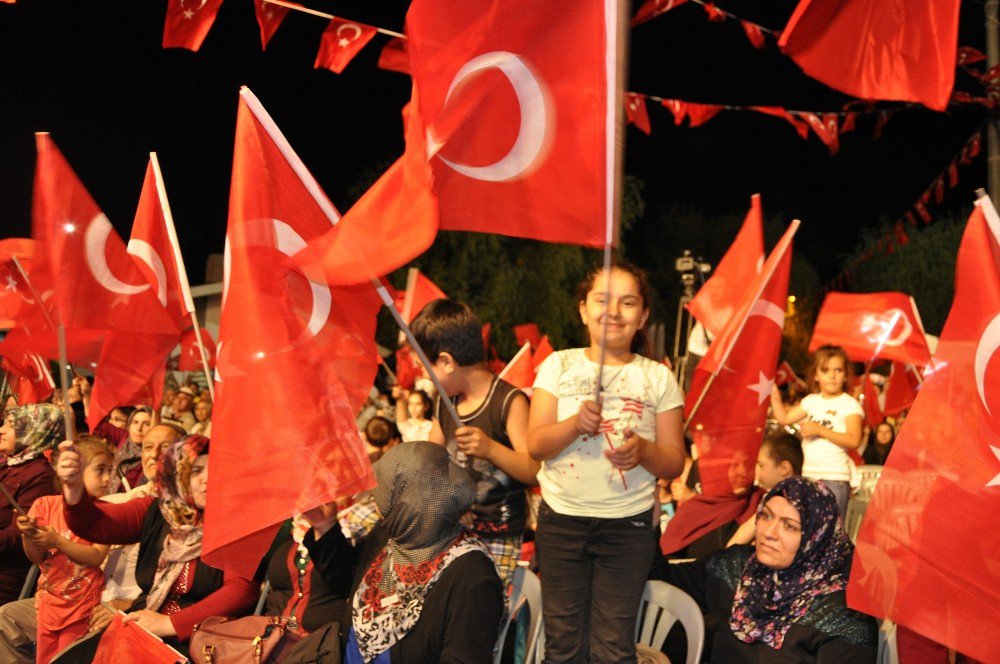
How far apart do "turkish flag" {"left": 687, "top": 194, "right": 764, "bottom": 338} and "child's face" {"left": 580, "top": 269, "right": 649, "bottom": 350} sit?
359 cm

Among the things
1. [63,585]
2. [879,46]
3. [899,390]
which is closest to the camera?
[63,585]

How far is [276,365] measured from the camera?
376cm

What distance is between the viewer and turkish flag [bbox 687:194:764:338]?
289 inches

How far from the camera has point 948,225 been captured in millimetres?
46500

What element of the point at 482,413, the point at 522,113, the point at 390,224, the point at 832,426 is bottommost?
the point at 832,426

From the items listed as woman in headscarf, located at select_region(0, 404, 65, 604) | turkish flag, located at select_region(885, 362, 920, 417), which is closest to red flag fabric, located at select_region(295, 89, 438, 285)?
woman in headscarf, located at select_region(0, 404, 65, 604)

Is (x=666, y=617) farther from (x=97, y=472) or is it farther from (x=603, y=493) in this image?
(x=97, y=472)

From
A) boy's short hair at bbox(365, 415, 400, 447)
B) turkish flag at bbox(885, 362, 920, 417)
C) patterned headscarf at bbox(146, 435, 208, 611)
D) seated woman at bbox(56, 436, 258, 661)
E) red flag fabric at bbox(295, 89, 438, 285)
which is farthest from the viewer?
turkish flag at bbox(885, 362, 920, 417)

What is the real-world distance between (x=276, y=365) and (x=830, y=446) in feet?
14.0

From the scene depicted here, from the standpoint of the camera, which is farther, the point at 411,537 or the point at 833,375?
the point at 833,375

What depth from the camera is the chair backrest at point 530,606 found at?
4.15m

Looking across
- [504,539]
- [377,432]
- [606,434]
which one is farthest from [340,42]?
[606,434]

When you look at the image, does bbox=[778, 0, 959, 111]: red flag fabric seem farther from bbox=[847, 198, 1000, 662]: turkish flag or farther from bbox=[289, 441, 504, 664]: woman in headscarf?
bbox=[289, 441, 504, 664]: woman in headscarf

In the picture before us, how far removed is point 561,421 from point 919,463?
1.21 m
